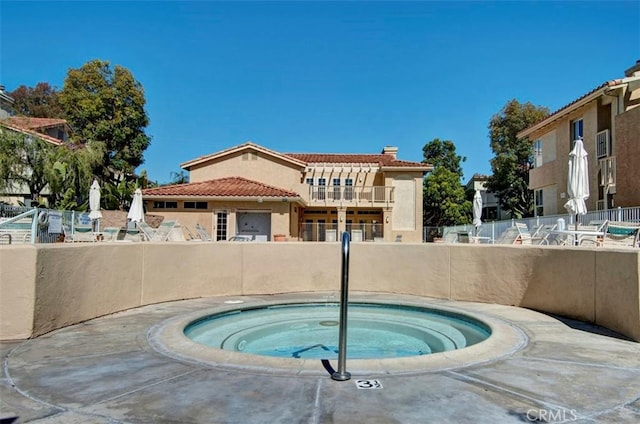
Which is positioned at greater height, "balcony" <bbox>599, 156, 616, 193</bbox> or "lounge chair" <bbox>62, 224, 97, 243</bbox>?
"balcony" <bbox>599, 156, 616, 193</bbox>

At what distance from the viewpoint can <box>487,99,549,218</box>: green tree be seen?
40.0 meters

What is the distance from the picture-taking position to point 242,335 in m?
6.59

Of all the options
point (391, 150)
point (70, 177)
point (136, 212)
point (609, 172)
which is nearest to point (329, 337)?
point (136, 212)

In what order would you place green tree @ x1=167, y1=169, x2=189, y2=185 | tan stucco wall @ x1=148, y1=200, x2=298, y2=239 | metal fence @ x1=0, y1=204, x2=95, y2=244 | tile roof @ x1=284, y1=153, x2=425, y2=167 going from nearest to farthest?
1. metal fence @ x1=0, y1=204, x2=95, y2=244
2. tan stucco wall @ x1=148, y1=200, x2=298, y2=239
3. tile roof @ x1=284, y1=153, x2=425, y2=167
4. green tree @ x1=167, y1=169, x2=189, y2=185

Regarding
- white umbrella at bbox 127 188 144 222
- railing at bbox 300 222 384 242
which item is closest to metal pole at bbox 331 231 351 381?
white umbrella at bbox 127 188 144 222

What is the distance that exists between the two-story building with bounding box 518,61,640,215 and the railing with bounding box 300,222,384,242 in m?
10.2

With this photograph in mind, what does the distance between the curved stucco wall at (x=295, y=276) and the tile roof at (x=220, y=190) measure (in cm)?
1465

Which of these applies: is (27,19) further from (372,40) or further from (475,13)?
(475,13)

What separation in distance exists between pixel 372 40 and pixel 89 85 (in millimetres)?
28648

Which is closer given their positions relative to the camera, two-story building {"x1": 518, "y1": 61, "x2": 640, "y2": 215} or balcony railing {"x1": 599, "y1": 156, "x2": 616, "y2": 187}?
two-story building {"x1": 518, "y1": 61, "x2": 640, "y2": 215}

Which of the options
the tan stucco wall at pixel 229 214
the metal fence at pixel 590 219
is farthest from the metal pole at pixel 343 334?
the tan stucco wall at pixel 229 214

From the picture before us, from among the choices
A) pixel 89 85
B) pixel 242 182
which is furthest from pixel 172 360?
pixel 89 85

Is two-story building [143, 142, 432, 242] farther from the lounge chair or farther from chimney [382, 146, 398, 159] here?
the lounge chair

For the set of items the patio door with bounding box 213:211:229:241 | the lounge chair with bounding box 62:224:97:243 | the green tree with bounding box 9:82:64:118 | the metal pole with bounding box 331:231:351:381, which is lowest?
the metal pole with bounding box 331:231:351:381
